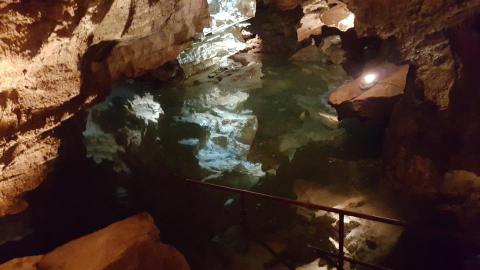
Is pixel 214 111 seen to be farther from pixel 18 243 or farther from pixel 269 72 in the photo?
pixel 18 243

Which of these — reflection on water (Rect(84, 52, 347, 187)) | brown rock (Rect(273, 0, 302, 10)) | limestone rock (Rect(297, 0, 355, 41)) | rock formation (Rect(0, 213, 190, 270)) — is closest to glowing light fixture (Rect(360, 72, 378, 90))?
reflection on water (Rect(84, 52, 347, 187))

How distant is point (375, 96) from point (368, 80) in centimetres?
83

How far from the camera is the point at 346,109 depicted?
8.59m

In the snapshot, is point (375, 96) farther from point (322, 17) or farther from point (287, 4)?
point (287, 4)

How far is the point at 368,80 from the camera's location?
879 centimetres

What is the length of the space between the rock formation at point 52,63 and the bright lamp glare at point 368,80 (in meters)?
3.88

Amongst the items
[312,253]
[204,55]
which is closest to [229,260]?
[312,253]

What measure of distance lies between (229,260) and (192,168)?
10.5 ft

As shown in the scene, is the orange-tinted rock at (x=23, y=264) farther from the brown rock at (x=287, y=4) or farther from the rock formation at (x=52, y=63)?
the brown rock at (x=287, y=4)

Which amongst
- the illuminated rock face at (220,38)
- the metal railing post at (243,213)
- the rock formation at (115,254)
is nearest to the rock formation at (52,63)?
the rock formation at (115,254)

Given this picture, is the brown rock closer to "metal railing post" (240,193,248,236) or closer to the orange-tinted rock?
"metal railing post" (240,193,248,236)

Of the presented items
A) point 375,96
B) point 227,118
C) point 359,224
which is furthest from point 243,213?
point 227,118

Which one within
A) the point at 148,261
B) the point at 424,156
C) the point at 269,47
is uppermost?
the point at 269,47

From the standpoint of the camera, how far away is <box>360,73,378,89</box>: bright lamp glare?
861cm
